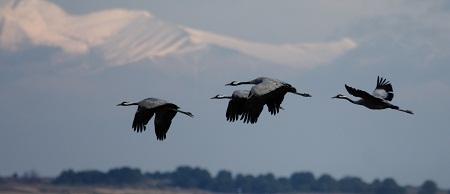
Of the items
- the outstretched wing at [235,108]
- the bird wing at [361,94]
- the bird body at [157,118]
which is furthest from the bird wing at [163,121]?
the bird wing at [361,94]

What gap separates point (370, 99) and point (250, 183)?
373 ft

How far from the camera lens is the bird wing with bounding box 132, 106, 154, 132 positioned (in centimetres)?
3956

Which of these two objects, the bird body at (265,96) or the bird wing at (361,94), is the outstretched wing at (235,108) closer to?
the bird body at (265,96)

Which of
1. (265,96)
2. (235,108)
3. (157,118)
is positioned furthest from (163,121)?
(265,96)

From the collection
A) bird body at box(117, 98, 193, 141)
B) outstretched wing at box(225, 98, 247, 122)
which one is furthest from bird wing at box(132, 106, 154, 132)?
outstretched wing at box(225, 98, 247, 122)

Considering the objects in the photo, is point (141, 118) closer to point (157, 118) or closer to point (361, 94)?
point (157, 118)

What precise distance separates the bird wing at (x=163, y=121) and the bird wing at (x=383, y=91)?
19.1 ft

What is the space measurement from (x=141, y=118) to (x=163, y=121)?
0.63 meters

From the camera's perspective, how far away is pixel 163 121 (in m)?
Answer: 39.9

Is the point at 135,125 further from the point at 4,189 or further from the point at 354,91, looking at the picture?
the point at 4,189

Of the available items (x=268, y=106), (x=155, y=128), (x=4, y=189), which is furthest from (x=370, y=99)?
(x=4, y=189)

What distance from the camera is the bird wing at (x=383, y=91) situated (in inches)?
1623

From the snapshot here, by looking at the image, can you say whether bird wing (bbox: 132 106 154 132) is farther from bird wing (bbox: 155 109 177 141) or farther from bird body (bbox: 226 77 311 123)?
bird body (bbox: 226 77 311 123)

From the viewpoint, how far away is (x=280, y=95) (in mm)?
36938
